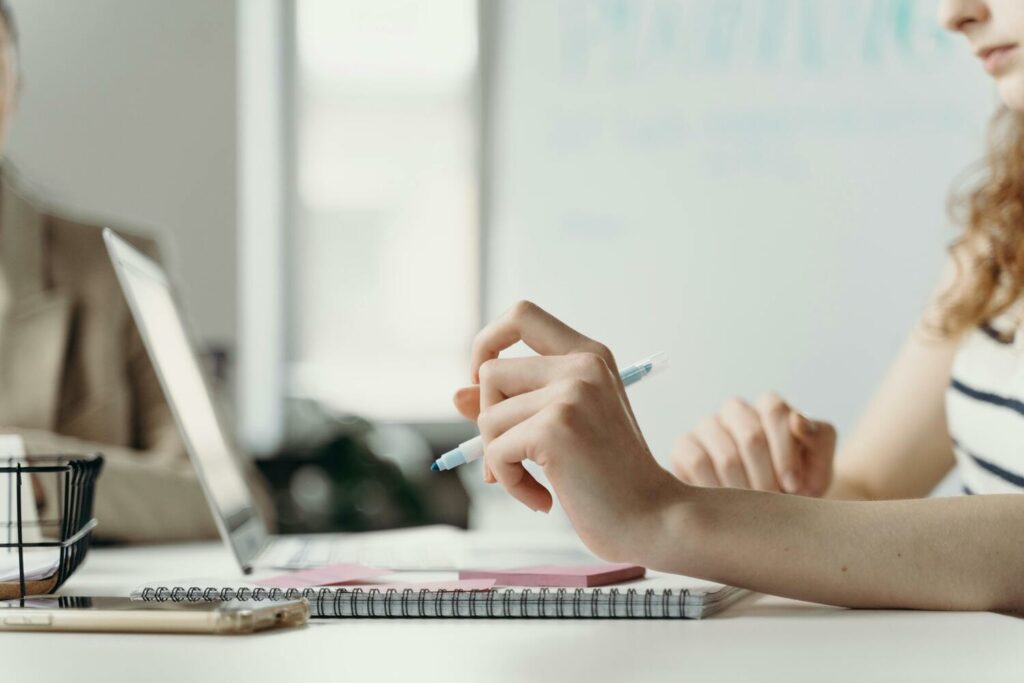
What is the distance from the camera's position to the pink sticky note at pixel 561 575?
59 centimetres

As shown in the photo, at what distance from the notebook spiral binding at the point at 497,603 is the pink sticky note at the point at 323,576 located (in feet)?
0.11

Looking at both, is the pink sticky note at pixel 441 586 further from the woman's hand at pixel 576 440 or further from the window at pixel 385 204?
the window at pixel 385 204

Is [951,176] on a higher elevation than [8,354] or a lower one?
higher

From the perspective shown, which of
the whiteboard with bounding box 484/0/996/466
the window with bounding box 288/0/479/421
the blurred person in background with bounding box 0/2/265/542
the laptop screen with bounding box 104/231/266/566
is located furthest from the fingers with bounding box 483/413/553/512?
the window with bounding box 288/0/479/421

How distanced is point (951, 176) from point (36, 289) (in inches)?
60.1

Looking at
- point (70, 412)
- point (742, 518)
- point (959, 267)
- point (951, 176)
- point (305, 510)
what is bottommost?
point (305, 510)

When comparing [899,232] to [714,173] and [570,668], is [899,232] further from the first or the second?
[570,668]

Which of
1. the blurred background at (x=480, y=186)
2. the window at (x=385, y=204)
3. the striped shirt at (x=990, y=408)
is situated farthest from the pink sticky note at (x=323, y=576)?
the window at (x=385, y=204)

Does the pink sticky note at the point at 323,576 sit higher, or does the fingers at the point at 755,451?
the fingers at the point at 755,451

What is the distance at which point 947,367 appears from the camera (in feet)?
3.55

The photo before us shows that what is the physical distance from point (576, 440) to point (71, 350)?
108 centimetres

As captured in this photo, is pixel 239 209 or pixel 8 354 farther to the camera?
pixel 239 209

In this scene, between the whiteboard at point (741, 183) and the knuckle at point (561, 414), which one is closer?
the knuckle at point (561, 414)

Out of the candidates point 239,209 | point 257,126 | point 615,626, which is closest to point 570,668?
point 615,626
